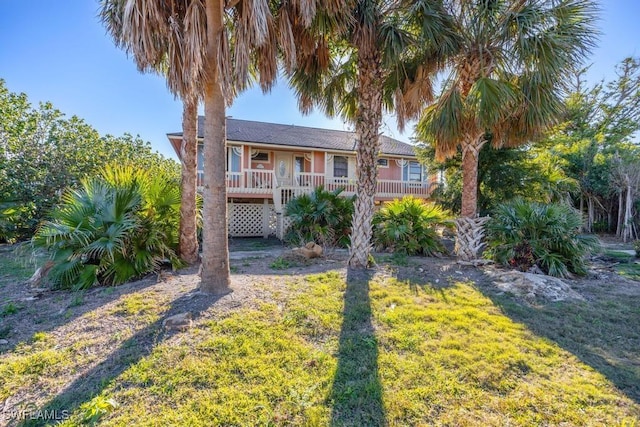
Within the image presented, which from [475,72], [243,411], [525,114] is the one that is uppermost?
[475,72]

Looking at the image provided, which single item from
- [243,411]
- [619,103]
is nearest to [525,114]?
[243,411]

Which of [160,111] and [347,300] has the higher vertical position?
[160,111]

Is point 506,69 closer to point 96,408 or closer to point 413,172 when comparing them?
point 96,408

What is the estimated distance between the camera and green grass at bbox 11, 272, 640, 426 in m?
2.59

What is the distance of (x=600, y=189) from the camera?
16266 millimetres

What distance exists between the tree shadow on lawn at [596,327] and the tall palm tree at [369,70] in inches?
132

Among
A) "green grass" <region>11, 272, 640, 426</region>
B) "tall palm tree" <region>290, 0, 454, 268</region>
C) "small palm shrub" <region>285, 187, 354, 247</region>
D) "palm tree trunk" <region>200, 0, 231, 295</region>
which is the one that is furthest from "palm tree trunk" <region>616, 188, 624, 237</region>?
"palm tree trunk" <region>200, 0, 231, 295</region>

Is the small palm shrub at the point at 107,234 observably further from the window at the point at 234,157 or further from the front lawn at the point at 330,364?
the window at the point at 234,157

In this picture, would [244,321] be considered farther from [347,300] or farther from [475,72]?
[475,72]

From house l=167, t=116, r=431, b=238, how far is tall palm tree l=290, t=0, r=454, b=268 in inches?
197

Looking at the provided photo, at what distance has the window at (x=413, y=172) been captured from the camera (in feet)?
65.3

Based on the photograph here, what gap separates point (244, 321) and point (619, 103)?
33380 millimetres

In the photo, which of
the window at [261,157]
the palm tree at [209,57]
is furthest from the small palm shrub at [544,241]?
the window at [261,157]

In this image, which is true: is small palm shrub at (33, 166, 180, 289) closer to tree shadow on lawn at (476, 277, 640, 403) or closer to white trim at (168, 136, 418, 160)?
tree shadow on lawn at (476, 277, 640, 403)
